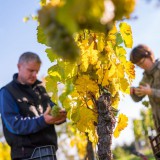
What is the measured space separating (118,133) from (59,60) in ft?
1.90

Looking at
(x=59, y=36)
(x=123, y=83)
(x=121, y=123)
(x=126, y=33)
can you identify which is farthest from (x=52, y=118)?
(x=59, y=36)

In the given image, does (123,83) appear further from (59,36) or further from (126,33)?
(59,36)

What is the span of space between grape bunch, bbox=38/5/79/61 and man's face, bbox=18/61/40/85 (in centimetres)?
243

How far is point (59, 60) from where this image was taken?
1.78 metres

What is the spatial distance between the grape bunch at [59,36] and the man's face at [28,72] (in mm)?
2433

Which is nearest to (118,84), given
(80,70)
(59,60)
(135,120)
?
(80,70)

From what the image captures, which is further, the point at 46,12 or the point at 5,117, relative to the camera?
the point at 5,117

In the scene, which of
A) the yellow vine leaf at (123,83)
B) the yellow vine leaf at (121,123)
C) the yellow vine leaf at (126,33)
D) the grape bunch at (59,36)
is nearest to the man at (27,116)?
the yellow vine leaf at (121,123)

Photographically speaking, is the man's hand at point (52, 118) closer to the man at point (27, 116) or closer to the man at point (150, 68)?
the man at point (27, 116)

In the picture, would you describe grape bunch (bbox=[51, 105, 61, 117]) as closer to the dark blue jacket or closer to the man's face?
the dark blue jacket

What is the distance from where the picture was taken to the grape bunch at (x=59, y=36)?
605 millimetres

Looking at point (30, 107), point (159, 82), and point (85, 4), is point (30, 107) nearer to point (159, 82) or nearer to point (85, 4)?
point (159, 82)

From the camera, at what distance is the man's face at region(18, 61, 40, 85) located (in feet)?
10.0

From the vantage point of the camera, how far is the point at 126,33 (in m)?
1.72
